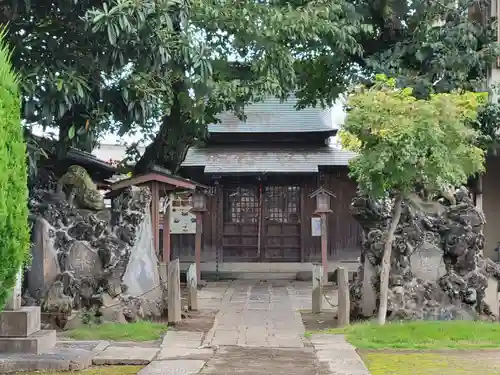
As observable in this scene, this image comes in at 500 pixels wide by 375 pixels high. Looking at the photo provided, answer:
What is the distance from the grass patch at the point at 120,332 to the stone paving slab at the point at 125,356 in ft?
2.75

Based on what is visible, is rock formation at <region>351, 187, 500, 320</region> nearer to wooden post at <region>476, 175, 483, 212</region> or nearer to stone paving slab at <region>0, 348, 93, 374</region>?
stone paving slab at <region>0, 348, 93, 374</region>

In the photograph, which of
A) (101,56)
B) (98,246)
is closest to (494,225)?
(98,246)

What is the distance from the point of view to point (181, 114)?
52.9 feet

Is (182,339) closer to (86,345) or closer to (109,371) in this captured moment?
(86,345)

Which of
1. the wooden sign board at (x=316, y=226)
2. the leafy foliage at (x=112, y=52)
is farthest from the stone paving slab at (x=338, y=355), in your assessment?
the wooden sign board at (x=316, y=226)

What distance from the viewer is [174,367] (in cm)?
817

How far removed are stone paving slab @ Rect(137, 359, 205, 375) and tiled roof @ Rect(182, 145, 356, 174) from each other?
14.1 meters

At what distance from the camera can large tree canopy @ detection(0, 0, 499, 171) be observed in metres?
9.22

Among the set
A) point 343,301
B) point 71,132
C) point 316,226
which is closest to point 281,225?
point 316,226

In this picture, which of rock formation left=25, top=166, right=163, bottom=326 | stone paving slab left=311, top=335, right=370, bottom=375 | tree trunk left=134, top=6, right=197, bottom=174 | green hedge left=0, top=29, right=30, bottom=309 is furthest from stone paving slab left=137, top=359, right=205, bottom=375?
tree trunk left=134, top=6, right=197, bottom=174

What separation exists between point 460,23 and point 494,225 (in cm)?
573

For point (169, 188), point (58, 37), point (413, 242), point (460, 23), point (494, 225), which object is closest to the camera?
point (58, 37)

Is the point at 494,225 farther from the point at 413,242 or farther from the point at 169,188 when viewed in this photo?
the point at 169,188

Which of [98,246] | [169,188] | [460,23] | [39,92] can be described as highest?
[460,23]
